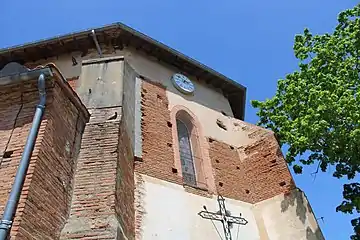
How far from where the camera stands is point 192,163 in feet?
33.2

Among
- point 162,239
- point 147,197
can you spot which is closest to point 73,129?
point 147,197

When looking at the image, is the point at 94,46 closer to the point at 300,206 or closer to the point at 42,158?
the point at 42,158

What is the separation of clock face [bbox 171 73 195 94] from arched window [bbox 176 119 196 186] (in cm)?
110

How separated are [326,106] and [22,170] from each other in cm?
696

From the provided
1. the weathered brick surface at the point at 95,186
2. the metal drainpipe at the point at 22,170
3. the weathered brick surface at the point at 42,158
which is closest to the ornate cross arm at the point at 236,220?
the weathered brick surface at the point at 95,186

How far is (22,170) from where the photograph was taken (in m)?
5.57

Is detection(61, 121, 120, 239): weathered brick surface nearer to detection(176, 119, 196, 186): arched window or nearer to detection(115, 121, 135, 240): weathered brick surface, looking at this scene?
detection(115, 121, 135, 240): weathered brick surface

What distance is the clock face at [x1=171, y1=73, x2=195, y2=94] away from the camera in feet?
38.3

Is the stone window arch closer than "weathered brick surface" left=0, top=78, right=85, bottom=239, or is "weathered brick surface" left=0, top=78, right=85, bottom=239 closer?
"weathered brick surface" left=0, top=78, right=85, bottom=239

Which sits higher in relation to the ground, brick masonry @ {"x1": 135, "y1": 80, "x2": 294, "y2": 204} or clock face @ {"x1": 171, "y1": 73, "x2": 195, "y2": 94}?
clock face @ {"x1": 171, "y1": 73, "x2": 195, "y2": 94}

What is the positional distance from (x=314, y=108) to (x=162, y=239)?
4.93 m

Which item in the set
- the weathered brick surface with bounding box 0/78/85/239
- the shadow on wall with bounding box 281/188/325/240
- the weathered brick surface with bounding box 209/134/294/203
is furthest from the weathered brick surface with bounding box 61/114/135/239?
the shadow on wall with bounding box 281/188/325/240

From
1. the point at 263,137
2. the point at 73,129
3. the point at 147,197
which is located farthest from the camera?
the point at 263,137

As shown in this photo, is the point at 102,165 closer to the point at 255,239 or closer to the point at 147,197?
the point at 147,197
